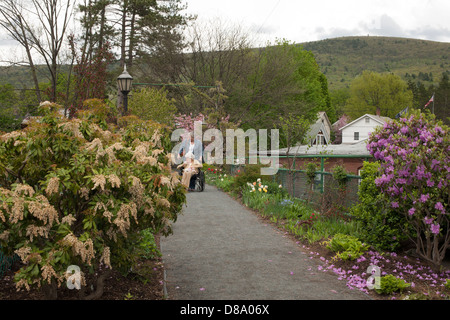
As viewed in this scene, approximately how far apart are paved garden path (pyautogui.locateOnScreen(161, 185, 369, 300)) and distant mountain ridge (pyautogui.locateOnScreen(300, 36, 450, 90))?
407 feet

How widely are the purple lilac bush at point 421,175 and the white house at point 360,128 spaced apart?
63.9 m

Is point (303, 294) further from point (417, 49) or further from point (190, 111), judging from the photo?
point (417, 49)

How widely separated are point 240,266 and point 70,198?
2975 millimetres

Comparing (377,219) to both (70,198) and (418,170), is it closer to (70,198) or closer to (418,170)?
(418,170)

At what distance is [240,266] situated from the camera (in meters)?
5.89

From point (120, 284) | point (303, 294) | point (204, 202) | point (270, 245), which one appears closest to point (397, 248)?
point (270, 245)

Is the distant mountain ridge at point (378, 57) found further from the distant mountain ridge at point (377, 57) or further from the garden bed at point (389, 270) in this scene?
the garden bed at point (389, 270)

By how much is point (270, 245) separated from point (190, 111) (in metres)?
26.9

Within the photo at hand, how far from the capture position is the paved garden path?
480 cm

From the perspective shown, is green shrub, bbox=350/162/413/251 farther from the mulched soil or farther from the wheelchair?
the wheelchair

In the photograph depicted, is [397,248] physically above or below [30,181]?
below

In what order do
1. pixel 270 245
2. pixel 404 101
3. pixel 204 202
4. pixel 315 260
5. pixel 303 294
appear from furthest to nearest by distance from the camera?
1. pixel 404 101
2. pixel 204 202
3. pixel 270 245
4. pixel 315 260
5. pixel 303 294

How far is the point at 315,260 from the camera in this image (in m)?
6.30

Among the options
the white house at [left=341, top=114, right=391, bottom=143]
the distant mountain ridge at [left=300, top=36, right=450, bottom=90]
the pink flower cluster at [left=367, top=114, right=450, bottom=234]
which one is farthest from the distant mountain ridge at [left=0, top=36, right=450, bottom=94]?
the pink flower cluster at [left=367, top=114, right=450, bottom=234]
